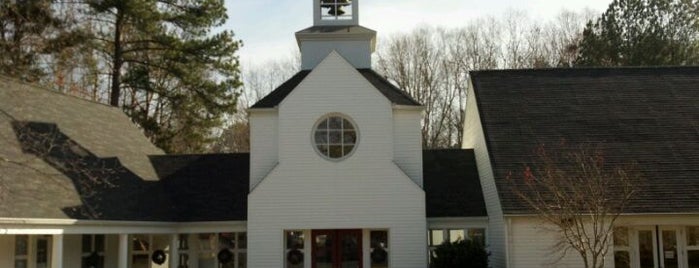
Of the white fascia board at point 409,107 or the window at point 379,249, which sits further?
the white fascia board at point 409,107

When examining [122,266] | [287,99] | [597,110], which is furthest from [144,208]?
[597,110]

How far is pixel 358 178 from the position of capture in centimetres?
2342

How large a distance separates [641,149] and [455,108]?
84.6 ft

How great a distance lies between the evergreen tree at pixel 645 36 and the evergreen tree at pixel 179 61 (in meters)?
21.7

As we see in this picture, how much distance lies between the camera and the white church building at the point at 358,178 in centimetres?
2189

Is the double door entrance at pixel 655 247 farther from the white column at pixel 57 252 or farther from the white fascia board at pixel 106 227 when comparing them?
the white column at pixel 57 252

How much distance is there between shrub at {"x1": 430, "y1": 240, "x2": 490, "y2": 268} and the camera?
865 inches

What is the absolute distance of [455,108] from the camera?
49.6m

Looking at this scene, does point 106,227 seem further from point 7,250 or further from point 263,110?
point 263,110

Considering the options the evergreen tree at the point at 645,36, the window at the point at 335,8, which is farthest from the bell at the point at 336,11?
the evergreen tree at the point at 645,36

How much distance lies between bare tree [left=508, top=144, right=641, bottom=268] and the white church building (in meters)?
0.43

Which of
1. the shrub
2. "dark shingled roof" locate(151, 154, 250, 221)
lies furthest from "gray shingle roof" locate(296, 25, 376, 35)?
the shrub

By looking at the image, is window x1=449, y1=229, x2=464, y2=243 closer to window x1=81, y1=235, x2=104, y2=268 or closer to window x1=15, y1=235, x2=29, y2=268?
window x1=81, y1=235, x2=104, y2=268

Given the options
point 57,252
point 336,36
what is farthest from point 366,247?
point 57,252
